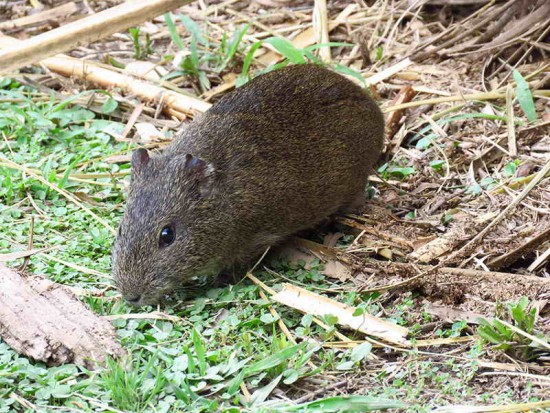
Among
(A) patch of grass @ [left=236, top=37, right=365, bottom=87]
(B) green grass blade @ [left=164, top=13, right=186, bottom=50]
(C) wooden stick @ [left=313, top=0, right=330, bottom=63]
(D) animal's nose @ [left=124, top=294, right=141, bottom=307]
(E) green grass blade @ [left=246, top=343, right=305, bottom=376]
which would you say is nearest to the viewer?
(E) green grass blade @ [left=246, top=343, right=305, bottom=376]

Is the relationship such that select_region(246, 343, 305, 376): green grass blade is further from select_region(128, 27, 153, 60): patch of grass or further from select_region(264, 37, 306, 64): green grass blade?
select_region(128, 27, 153, 60): patch of grass

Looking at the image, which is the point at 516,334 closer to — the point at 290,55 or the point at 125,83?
the point at 290,55

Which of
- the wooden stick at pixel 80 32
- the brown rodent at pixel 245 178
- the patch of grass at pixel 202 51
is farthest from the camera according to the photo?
the patch of grass at pixel 202 51

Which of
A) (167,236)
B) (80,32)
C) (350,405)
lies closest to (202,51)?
(80,32)

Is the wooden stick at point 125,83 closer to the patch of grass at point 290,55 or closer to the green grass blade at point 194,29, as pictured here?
the patch of grass at point 290,55

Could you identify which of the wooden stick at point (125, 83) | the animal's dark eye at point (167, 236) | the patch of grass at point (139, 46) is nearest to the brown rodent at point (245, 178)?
the animal's dark eye at point (167, 236)

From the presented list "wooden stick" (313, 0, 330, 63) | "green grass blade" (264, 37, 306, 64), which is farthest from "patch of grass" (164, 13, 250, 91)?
"wooden stick" (313, 0, 330, 63)

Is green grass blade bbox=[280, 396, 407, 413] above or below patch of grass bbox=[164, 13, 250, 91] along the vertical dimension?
below
